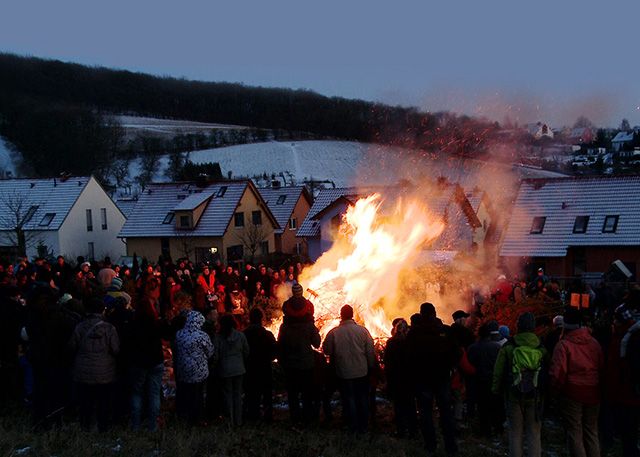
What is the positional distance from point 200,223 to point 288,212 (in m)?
9.99

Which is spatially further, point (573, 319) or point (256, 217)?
point (256, 217)

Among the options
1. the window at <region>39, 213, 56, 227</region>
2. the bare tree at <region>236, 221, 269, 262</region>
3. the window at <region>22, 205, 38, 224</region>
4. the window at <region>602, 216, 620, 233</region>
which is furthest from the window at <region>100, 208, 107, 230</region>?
the window at <region>602, 216, 620, 233</region>

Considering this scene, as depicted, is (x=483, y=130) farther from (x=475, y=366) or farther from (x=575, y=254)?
(x=475, y=366)

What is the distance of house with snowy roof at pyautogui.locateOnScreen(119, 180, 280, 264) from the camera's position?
43500 millimetres

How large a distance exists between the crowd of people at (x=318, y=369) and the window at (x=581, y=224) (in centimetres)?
2396


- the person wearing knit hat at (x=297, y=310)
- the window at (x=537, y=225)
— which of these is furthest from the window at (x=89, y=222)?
the person wearing knit hat at (x=297, y=310)

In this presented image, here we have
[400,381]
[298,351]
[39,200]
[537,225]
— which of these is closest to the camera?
[400,381]

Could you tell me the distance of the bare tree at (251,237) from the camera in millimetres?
44438

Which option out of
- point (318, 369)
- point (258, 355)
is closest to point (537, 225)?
point (318, 369)

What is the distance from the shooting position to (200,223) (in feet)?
145

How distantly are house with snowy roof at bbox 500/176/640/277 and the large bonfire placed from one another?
53.5 ft

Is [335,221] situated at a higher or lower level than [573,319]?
lower

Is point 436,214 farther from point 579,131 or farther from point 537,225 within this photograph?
point 579,131

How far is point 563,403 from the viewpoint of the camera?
25.3 feet
